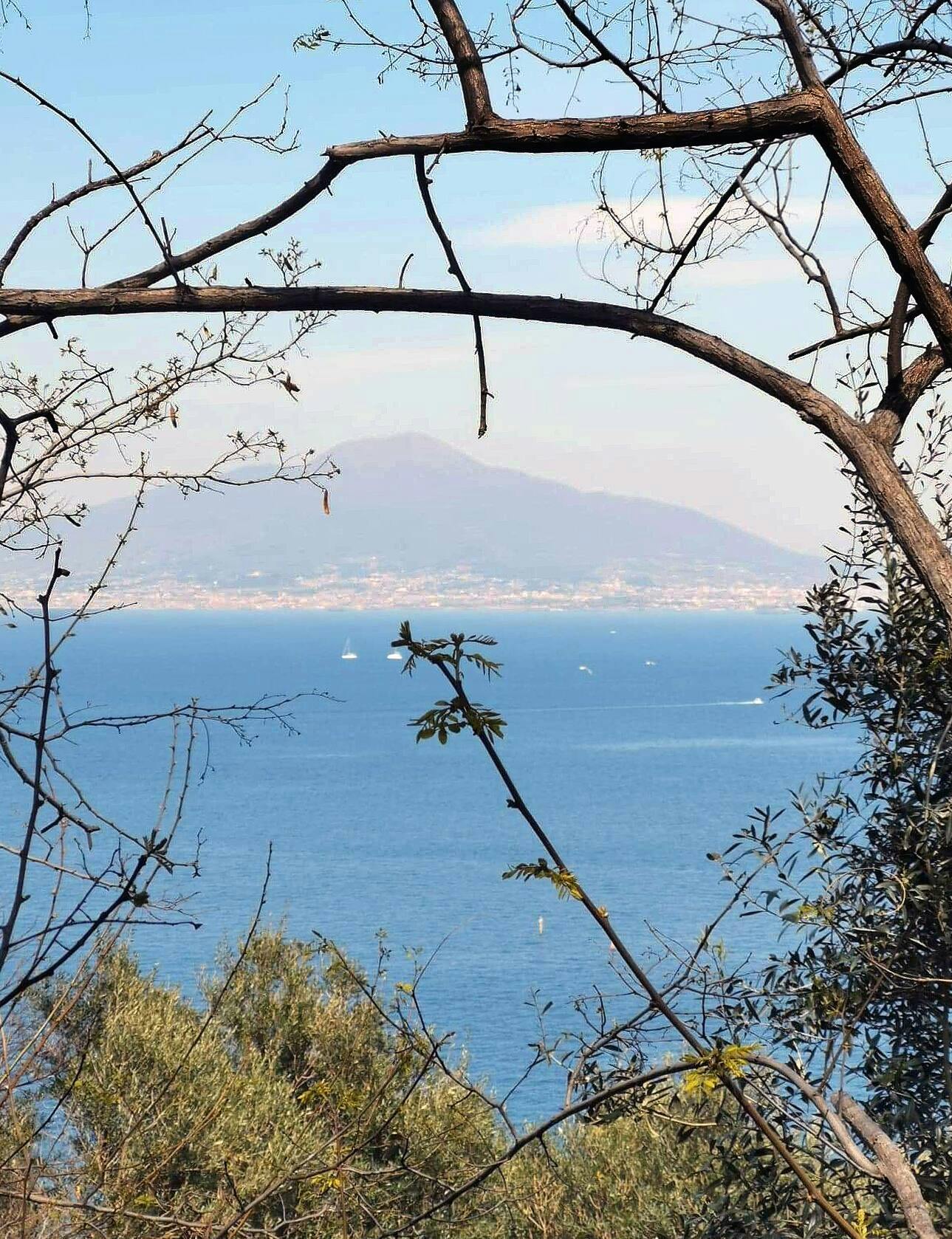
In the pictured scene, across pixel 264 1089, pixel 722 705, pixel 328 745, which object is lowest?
pixel 264 1089

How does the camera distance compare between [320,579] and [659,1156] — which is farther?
[320,579]

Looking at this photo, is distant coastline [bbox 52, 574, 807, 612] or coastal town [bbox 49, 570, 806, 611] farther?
coastal town [bbox 49, 570, 806, 611]

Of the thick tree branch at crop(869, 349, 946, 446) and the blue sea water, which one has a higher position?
the blue sea water

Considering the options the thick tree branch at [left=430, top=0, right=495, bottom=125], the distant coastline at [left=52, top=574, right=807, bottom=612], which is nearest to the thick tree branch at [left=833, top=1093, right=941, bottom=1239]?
the thick tree branch at [left=430, top=0, right=495, bottom=125]

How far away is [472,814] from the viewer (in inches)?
2343

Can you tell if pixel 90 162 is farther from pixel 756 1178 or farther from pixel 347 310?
pixel 756 1178

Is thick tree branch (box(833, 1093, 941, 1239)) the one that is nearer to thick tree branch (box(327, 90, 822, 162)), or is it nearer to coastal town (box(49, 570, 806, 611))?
thick tree branch (box(327, 90, 822, 162))

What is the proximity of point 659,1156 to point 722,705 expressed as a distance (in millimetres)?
89134

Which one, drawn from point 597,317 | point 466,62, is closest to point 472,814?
point 597,317

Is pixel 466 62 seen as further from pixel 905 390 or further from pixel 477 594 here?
pixel 477 594

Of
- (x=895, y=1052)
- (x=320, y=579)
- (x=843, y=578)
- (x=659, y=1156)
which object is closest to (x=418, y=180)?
(x=843, y=578)

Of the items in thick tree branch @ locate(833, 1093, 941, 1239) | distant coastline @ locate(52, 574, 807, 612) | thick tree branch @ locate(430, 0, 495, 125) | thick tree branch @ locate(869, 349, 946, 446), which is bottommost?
thick tree branch @ locate(833, 1093, 941, 1239)

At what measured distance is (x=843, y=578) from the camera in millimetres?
3727

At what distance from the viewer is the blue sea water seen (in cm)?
3269
